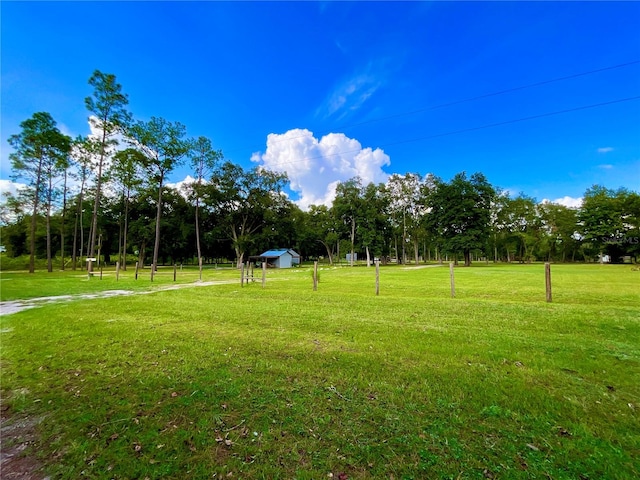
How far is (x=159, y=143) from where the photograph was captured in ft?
94.8

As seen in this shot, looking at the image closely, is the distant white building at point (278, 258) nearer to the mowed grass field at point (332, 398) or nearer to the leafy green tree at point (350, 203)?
the leafy green tree at point (350, 203)

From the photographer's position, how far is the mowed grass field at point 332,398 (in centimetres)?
204

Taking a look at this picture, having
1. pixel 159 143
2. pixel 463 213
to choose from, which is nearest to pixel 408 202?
pixel 463 213

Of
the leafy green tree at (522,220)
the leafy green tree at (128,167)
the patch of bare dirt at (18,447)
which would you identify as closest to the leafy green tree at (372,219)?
the leafy green tree at (522,220)

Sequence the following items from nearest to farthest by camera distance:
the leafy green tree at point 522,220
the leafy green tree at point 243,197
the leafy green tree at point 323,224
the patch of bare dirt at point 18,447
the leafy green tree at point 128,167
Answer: the patch of bare dirt at point 18,447, the leafy green tree at point 128,167, the leafy green tree at point 243,197, the leafy green tree at point 323,224, the leafy green tree at point 522,220

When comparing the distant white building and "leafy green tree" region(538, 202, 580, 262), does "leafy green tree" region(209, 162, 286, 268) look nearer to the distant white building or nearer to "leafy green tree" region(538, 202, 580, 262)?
the distant white building

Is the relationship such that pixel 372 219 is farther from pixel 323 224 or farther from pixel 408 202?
pixel 323 224

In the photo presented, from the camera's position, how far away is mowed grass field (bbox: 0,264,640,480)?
6.71 ft

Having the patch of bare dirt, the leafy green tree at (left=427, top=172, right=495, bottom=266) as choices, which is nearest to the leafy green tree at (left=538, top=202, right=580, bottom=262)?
the leafy green tree at (left=427, top=172, right=495, bottom=266)

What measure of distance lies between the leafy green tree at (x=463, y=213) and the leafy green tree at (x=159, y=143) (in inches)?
1423

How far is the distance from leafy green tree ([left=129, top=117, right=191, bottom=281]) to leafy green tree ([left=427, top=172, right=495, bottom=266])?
119 feet

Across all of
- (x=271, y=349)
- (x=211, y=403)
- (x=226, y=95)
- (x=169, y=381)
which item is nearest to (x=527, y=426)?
(x=211, y=403)

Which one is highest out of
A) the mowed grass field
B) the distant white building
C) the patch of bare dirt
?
the distant white building

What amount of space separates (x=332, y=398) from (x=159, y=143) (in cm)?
3322
